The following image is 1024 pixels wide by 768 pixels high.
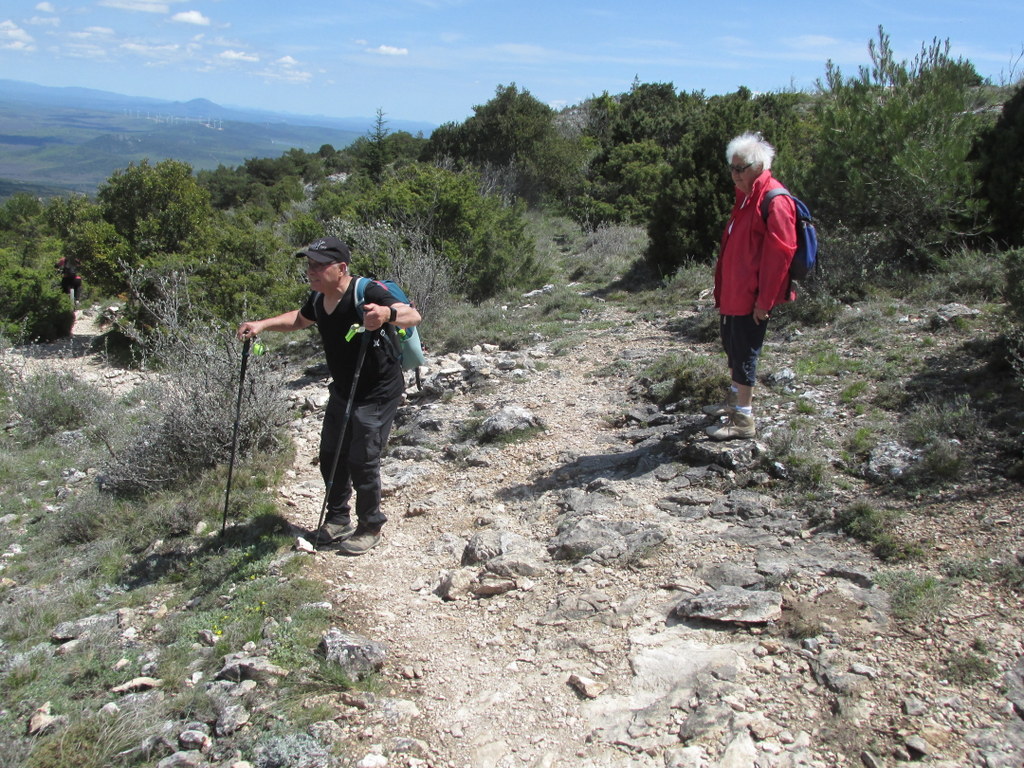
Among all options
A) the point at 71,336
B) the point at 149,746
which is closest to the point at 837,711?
the point at 149,746

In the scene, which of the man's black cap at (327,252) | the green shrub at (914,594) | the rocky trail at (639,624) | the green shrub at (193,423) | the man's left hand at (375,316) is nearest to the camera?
the rocky trail at (639,624)

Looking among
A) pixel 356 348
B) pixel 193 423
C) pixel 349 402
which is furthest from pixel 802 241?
pixel 193 423

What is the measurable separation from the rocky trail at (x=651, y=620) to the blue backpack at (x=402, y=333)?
1122 mm

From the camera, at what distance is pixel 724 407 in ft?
16.6

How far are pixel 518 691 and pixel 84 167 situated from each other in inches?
7774

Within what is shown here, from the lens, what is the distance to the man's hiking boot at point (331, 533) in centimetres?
436

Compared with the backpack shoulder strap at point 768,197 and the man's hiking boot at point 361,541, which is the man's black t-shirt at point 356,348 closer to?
the man's hiking boot at point 361,541

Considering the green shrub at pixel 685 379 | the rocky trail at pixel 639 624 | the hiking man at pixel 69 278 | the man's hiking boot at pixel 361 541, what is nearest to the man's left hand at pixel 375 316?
the man's hiking boot at pixel 361 541

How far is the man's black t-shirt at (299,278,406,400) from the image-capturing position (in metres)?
3.92

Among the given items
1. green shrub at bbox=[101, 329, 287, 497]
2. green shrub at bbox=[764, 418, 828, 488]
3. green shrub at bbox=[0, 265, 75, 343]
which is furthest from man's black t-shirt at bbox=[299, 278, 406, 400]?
green shrub at bbox=[0, 265, 75, 343]

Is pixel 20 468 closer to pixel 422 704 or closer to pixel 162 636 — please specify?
pixel 162 636

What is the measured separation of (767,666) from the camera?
283 centimetres

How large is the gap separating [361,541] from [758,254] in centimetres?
293

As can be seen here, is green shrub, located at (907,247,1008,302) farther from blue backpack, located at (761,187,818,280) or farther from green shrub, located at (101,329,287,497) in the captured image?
green shrub, located at (101,329,287,497)
